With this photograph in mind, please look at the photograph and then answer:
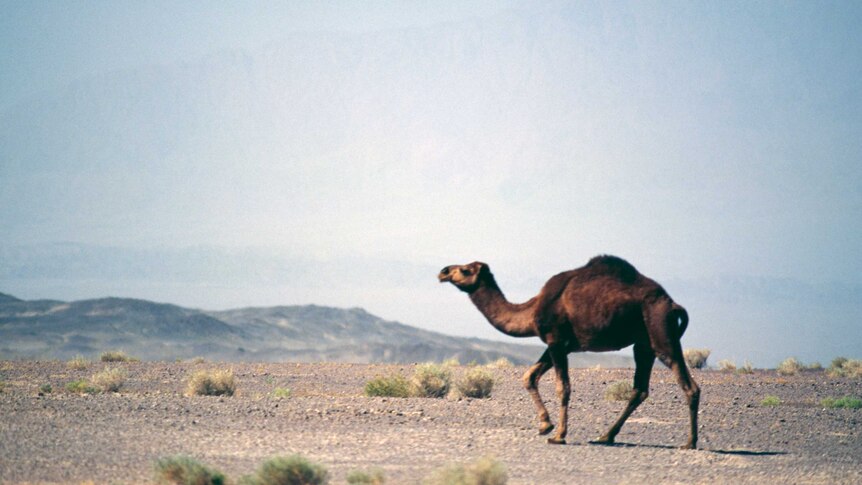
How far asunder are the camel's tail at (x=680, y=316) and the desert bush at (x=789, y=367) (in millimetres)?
29179

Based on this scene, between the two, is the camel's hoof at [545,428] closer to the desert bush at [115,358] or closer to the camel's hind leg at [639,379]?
the camel's hind leg at [639,379]

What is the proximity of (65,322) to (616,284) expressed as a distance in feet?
261

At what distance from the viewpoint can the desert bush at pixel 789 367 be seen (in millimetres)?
43522

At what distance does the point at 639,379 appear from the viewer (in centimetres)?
1694

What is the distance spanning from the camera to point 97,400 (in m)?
21.2

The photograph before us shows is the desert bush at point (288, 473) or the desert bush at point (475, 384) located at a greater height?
the desert bush at point (475, 384)

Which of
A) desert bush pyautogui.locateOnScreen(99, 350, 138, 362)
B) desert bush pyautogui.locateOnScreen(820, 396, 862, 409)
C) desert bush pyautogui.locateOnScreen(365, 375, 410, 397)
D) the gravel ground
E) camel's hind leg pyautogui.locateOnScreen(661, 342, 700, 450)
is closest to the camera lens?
the gravel ground

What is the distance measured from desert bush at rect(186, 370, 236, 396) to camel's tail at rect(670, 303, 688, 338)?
12.1 meters

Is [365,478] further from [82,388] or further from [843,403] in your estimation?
[843,403]

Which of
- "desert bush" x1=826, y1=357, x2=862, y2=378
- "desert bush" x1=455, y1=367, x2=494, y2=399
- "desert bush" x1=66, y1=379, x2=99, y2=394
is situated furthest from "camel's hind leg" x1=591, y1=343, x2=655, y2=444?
"desert bush" x1=826, y1=357, x2=862, y2=378

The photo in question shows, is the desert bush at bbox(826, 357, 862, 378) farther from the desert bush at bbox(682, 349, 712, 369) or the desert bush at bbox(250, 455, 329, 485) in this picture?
the desert bush at bbox(250, 455, 329, 485)

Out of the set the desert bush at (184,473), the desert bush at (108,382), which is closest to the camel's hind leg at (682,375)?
the desert bush at (184,473)

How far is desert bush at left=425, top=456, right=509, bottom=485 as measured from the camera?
1195 centimetres

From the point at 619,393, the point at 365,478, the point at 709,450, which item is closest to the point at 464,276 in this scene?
the point at 709,450
